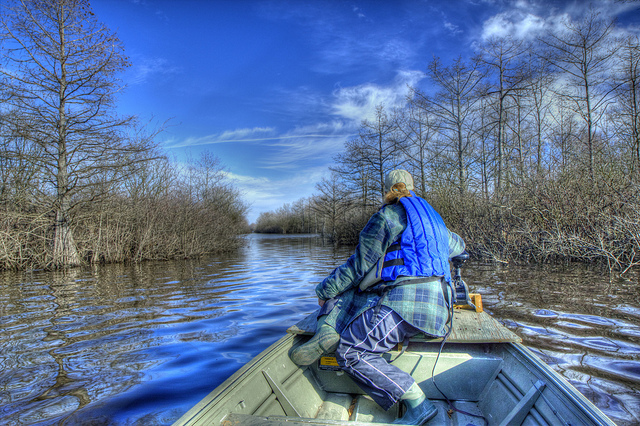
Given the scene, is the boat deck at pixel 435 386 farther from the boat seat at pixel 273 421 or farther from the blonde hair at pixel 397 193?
the blonde hair at pixel 397 193

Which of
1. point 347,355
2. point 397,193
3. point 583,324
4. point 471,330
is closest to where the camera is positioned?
point 347,355

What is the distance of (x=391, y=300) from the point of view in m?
2.48

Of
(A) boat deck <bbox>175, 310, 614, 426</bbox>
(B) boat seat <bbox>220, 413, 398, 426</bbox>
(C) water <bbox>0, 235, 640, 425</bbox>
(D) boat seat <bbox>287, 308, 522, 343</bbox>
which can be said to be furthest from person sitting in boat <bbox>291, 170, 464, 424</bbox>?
(C) water <bbox>0, 235, 640, 425</bbox>

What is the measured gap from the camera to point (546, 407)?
203 centimetres

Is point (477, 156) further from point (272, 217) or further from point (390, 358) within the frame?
point (272, 217)

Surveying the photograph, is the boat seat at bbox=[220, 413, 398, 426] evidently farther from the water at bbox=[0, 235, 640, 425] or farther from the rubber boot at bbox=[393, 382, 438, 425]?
the water at bbox=[0, 235, 640, 425]

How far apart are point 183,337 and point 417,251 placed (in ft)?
12.3

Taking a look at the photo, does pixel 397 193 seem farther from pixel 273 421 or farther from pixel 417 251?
pixel 273 421

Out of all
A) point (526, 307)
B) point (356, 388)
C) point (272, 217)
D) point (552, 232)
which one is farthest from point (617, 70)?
point (272, 217)

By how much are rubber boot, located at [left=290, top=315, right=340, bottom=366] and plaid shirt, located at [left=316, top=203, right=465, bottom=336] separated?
0.07 meters

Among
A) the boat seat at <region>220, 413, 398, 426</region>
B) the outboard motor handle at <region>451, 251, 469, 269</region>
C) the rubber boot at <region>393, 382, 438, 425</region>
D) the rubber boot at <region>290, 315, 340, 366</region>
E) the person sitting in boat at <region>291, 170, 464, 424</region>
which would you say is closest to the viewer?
the boat seat at <region>220, 413, 398, 426</region>

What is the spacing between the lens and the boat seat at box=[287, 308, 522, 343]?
2.79 m

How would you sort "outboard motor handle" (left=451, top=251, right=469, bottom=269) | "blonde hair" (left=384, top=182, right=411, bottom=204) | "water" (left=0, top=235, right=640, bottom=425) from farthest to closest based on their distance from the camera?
"outboard motor handle" (left=451, top=251, right=469, bottom=269), "water" (left=0, top=235, right=640, bottom=425), "blonde hair" (left=384, top=182, right=411, bottom=204)

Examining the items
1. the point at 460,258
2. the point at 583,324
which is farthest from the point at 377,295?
the point at 583,324
